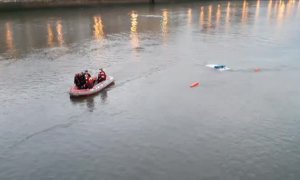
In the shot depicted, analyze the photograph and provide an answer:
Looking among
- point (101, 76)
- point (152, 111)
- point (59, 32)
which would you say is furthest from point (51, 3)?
point (152, 111)

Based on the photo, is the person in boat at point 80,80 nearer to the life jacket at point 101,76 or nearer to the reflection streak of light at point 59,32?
the life jacket at point 101,76

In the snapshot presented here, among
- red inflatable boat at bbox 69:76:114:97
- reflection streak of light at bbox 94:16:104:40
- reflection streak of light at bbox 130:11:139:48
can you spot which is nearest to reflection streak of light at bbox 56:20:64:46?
reflection streak of light at bbox 94:16:104:40

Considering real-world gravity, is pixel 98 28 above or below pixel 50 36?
above

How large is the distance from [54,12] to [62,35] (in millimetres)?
30882

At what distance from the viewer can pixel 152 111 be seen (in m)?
27.6

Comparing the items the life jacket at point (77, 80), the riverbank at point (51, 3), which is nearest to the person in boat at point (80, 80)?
the life jacket at point (77, 80)

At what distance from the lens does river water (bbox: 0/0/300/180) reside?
20.5 metres

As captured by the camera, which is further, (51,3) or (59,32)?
(51,3)

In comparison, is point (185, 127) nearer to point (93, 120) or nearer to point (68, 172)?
point (93, 120)

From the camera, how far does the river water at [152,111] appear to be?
67.4 feet

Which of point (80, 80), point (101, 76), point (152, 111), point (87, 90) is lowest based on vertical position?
point (152, 111)

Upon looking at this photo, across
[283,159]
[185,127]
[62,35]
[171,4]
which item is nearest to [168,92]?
[185,127]

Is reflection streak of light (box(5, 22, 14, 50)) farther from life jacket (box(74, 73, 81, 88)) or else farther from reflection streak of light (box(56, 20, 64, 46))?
life jacket (box(74, 73, 81, 88))

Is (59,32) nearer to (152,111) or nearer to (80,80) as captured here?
(80,80)
